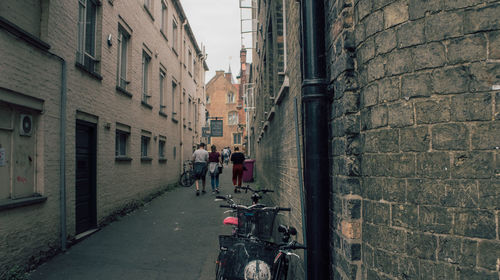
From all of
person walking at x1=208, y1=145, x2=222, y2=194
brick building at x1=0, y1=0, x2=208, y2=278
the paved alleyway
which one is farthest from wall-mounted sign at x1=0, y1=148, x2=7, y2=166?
person walking at x1=208, y1=145, x2=222, y2=194

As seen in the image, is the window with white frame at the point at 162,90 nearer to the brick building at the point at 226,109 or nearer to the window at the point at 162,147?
the window at the point at 162,147

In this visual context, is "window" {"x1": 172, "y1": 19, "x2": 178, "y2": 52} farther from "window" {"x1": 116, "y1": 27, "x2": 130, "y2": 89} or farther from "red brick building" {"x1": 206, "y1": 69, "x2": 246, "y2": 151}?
"red brick building" {"x1": 206, "y1": 69, "x2": 246, "y2": 151}

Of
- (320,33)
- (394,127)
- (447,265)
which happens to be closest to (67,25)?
(320,33)

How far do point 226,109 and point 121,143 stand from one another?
1533 inches

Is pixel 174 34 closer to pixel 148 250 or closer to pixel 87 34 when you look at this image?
pixel 87 34

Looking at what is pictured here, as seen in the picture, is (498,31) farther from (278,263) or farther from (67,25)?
(67,25)

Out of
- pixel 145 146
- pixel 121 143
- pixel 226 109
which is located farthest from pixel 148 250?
pixel 226 109

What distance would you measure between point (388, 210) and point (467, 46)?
0.98 metres

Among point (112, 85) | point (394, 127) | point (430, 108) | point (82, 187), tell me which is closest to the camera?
point (430, 108)

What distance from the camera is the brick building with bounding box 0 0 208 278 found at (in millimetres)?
4957

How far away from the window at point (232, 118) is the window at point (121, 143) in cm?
3821

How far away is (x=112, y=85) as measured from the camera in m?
8.74

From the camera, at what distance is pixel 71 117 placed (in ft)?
21.4

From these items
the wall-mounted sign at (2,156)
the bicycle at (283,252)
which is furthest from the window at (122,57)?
the bicycle at (283,252)
